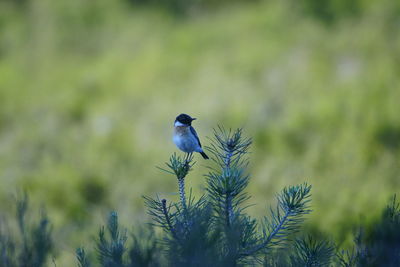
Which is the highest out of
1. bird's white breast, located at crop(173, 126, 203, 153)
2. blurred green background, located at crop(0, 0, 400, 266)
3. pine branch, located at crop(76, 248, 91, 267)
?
blurred green background, located at crop(0, 0, 400, 266)

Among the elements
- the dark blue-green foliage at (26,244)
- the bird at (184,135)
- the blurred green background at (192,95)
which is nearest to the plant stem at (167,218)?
the dark blue-green foliage at (26,244)

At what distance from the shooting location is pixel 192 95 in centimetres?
1202

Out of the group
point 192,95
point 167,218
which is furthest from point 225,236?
point 192,95

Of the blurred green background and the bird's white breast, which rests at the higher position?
the blurred green background

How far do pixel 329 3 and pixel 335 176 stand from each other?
4.40m

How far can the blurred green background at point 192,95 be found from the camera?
1060cm

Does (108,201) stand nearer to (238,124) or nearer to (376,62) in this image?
(238,124)

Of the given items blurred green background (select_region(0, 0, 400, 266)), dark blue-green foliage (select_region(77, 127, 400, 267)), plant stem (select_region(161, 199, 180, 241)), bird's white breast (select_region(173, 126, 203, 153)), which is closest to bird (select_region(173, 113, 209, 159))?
bird's white breast (select_region(173, 126, 203, 153))

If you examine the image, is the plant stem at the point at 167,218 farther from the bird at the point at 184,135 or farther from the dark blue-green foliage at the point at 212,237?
the bird at the point at 184,135

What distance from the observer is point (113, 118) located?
40.7ft

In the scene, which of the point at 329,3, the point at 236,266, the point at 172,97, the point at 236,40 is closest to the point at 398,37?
the point at 329,3

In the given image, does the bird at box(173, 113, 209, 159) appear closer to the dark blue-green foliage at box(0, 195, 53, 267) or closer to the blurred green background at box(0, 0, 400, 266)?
the dark blue-green foliage at box(0, 195, 53, 267)

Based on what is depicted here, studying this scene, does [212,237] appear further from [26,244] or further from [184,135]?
[184,135]

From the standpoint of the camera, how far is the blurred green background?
10.6 meters
